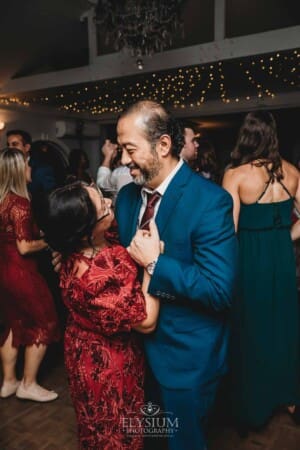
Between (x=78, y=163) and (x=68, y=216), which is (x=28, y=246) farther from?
(x=78, y=163)

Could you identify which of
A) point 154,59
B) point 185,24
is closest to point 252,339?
point 154,59

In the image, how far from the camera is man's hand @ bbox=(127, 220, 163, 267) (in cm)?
128

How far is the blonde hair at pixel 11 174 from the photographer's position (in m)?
2.49

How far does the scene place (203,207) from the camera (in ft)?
4.40

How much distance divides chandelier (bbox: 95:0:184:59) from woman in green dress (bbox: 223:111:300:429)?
255 centimetres

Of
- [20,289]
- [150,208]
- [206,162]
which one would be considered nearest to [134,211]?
[150,208]

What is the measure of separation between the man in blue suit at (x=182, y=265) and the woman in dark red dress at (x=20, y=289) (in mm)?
1268

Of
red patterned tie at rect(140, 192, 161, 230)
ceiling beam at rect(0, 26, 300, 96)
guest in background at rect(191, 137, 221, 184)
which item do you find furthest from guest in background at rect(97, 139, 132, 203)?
red patterned tie at rect(140, 192, 161, 230)

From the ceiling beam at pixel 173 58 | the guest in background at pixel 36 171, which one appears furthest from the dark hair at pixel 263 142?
the ceiling beam at pixel 173 58

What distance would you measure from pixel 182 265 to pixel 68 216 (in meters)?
0.43

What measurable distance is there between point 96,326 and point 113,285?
0.60 feet

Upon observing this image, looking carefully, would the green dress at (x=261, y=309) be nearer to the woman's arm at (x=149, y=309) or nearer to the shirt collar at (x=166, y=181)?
the shirt collar at (x=166, y=181)

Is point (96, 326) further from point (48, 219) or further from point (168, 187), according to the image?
point (168, 187)

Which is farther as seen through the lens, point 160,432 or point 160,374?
point 160,432
